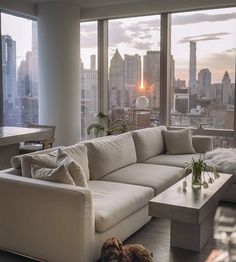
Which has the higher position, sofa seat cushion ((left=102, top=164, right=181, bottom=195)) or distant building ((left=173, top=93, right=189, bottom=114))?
distant building ((left=173, top=93, right=189, bottom=114))

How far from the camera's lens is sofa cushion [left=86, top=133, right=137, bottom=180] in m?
4.00

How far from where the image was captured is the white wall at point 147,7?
6230mm

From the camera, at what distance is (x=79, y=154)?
3.69m

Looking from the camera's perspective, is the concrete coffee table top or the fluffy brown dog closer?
the fluffy brown dog

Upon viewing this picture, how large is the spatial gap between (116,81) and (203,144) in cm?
258

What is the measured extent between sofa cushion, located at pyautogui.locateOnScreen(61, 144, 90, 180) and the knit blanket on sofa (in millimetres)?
1689

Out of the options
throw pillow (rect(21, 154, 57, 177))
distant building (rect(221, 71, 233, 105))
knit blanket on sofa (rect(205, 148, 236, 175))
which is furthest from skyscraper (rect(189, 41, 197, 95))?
throw pillow (rect(21, 154, 57, 177))

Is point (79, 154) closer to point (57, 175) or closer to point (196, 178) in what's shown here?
point (57, 175)

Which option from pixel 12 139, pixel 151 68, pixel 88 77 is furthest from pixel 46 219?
pixel 88 77

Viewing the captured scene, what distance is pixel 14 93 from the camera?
670 cm

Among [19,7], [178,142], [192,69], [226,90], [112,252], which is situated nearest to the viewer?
[112,252]

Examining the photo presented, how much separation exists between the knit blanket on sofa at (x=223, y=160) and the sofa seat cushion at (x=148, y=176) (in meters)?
0.50

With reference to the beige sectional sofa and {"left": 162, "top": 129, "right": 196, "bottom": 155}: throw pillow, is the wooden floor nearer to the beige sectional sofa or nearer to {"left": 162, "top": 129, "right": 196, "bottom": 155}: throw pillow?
the beige sectional sofa

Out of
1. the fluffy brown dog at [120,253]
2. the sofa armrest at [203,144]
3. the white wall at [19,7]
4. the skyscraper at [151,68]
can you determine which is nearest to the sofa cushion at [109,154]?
the sofa armrest at [203,144]
